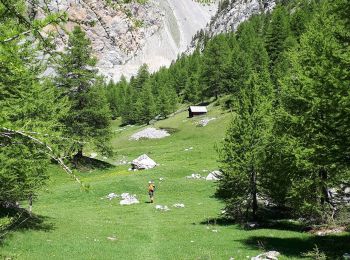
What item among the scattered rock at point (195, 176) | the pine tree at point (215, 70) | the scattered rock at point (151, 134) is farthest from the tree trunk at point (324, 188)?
the pine tree at point (215, 70)

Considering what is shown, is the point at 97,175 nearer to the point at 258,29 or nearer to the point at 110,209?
the point at 110,209

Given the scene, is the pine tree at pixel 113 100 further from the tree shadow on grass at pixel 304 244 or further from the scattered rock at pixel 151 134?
the tree shadow on grass at pixel 304 244

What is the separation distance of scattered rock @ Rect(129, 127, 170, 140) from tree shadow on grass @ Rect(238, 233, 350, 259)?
194ft

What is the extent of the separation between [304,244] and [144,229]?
10085 millimetres

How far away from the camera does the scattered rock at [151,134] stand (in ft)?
263

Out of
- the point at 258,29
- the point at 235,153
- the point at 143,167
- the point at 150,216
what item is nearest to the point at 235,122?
the point at 235,153

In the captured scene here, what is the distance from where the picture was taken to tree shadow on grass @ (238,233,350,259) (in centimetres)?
1688

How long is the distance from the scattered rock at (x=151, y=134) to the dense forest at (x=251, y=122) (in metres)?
30.4

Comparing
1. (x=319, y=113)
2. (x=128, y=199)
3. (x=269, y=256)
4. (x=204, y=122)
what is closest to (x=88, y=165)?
(x=128, y=199)

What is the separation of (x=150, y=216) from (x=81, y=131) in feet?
70.9

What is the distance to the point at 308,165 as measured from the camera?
19953 mm

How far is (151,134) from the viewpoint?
8194cm

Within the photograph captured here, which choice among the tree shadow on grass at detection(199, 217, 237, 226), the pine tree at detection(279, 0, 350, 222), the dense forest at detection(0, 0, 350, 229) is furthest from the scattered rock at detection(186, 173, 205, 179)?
the pine tree at detection(279, 0, 350, 222)

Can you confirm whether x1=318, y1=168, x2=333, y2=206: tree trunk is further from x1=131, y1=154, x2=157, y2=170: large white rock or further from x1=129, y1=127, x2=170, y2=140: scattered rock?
x1=129, y1=127, x2=170, y2=140: scattered rock
